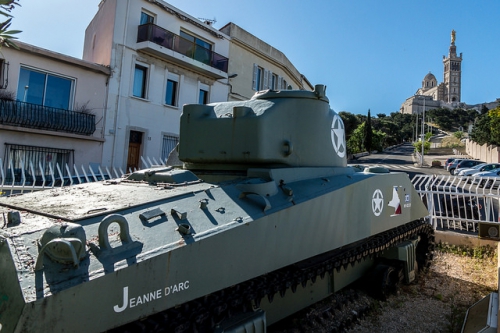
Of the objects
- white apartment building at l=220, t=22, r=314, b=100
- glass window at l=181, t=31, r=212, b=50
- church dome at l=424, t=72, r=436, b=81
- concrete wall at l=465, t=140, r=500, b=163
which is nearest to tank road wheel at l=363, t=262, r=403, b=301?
glass window at l=181, t=31, r=212, b=50

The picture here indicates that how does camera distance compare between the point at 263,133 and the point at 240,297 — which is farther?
the point at 263,133

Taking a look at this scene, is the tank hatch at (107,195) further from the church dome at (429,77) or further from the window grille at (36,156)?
the church dome at (429,77)

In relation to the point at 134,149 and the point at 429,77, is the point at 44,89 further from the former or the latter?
the point at 429,77

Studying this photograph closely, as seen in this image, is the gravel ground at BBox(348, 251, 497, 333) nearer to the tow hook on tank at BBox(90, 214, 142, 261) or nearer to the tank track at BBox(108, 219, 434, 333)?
the tank track at BBox(108, 219, 434, 333)

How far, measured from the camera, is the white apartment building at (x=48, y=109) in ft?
40.7

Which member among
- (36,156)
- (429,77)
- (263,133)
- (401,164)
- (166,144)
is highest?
(429,77)

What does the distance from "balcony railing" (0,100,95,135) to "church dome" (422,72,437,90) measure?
462 ft

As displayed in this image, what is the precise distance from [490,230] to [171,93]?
1331 centimetres

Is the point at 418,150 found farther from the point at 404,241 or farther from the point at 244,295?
the point at 244,295

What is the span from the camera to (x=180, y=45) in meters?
16.2

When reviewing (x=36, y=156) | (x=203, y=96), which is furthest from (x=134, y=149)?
(x=203, y=96)

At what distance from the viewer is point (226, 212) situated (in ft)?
9.91

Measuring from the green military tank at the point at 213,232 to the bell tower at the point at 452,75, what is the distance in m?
131

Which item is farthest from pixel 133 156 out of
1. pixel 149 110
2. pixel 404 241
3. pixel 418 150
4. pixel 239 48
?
pixel 418 150
